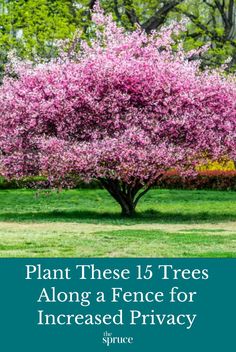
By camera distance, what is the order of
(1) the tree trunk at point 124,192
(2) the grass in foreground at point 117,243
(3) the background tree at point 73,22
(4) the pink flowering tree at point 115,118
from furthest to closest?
(3) the background tree at point 73,22
(1) the tree trunk at point 124,192
(4) the pink flowering tree at point 115,118
(2) the grass in foreground at point 117,243

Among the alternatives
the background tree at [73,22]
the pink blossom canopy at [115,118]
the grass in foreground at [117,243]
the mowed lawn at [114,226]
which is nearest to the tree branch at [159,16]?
the background tree at [73,22]

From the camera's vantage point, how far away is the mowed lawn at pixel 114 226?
12.7 metres

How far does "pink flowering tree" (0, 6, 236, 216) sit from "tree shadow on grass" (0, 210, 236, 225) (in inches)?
33.0

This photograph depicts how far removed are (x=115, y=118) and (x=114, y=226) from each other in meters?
2.62

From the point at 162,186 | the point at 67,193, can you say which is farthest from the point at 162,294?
the point at 162,186

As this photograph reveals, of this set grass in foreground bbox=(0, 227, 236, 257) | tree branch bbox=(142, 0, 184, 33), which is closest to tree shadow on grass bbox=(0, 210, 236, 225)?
grass in foreground bbox=(0, 227, 236, 257)

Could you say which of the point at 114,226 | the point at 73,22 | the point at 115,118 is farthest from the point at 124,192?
the point at 73,22

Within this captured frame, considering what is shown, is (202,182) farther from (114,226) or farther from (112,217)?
(114,226)

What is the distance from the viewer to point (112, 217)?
65.2 ft

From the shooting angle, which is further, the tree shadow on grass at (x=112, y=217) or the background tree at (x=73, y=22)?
the background tree at (x=73, y=22)

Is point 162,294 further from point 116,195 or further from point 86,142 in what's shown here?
point 116,195

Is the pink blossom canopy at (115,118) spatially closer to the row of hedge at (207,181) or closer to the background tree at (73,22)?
the row of hedge at (207,181)

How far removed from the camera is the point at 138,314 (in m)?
8.07

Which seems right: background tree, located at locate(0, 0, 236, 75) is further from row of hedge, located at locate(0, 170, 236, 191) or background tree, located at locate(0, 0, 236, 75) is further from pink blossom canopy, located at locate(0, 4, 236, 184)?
pink blossom canopy, located at locate(0, 4, 236, 184)
